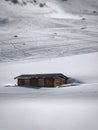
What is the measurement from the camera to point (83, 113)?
4.12 metres

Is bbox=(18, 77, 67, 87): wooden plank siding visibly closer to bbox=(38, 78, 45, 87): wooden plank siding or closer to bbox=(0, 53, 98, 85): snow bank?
bbox=(38, 78, 45, 87): wooden plank siding

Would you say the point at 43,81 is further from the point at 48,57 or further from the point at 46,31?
the point at 46,31

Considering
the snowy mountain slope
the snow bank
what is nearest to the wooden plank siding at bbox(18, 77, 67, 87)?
the snow bank

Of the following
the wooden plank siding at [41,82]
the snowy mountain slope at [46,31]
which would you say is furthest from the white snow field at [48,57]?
the wooden plank siding at [41,82]

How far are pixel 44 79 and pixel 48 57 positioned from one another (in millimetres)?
350

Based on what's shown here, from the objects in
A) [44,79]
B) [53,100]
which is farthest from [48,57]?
[53,100]

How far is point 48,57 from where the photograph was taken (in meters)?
5.13

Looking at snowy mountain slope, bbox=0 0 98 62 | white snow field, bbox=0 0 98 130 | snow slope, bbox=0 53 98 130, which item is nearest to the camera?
snow slope, bbox=0 53 98 130

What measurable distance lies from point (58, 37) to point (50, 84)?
755mm

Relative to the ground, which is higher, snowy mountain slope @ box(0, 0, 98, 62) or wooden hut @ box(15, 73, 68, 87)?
snowy mountain slope @ box(0, 0, 98, 62)

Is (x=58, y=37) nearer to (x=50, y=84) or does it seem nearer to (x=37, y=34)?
(x=37, y=34)

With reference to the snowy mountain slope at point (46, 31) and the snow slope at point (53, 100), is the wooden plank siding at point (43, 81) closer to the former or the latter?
the snow slope at point (53, 100)

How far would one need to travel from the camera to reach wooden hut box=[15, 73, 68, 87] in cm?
479

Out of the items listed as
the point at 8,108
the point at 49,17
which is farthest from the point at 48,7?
the point at 8,108
